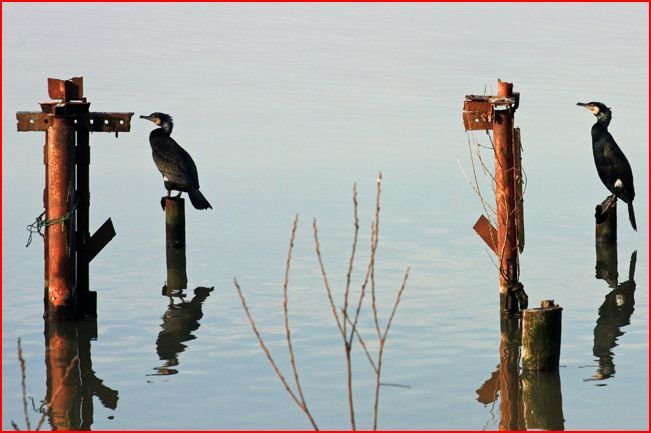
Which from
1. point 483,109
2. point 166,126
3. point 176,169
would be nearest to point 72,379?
point 483,109

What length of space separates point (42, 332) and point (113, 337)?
1.98 feet

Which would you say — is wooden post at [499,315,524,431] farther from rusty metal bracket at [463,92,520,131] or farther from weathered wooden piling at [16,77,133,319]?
weathered wooden piling at [16,77,133,319]

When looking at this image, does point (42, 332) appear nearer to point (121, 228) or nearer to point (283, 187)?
point (121, 228)

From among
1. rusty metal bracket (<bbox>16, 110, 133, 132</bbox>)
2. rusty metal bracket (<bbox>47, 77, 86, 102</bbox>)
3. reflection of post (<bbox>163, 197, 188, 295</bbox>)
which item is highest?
rusty metal bracket (<bbox>47, 77, 86, 102</bbox>)

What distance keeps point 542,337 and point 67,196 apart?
13.6 feet

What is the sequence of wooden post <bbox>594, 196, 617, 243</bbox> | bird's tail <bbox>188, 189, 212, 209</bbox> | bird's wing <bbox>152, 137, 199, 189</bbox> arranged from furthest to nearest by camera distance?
1. wooden post <bbox>594, 196, 617, 243</bbox>
2. bird's tail <bbox>188, 189, 212, 209</bbox>
3. bird's wing <bbox>152, 137, 199, 189</bbox>

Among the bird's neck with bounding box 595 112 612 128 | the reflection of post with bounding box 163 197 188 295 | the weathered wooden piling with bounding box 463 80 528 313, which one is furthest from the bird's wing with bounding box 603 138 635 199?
the reflection of post with bounding box 163 197 188 295

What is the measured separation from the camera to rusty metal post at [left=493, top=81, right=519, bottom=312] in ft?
42.0

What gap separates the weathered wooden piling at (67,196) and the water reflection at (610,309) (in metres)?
4.20

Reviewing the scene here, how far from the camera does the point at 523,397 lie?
10328 mm

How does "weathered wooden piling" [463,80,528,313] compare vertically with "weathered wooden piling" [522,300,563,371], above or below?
above

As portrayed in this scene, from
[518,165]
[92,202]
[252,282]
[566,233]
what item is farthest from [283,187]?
[518,165]

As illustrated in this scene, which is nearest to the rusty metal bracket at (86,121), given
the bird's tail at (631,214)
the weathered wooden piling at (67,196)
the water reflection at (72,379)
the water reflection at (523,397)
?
the weathered wooden piling at (67,196)

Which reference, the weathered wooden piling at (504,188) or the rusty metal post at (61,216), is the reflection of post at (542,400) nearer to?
the weathered wooden piling at (504,188)
